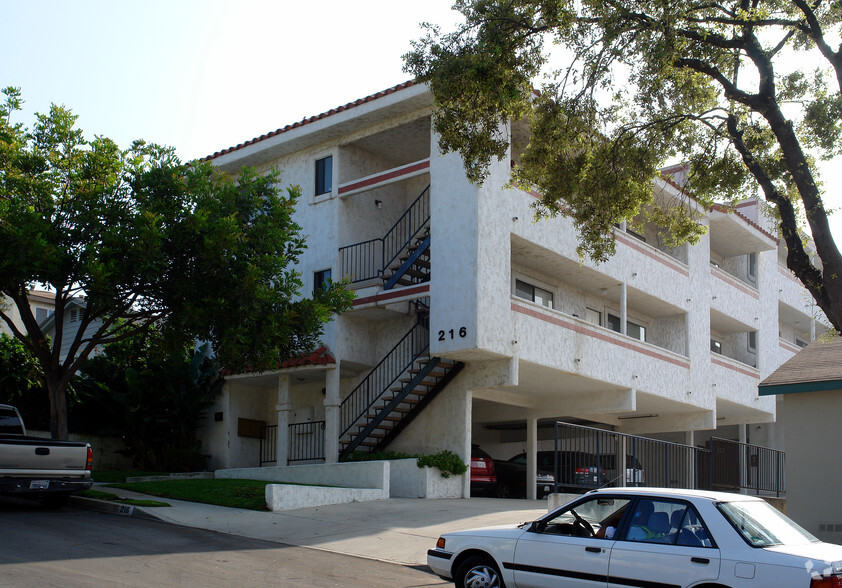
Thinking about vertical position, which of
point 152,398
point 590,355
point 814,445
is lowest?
point 814,445

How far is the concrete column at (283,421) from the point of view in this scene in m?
23.6

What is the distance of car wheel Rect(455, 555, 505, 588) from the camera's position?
9.28m

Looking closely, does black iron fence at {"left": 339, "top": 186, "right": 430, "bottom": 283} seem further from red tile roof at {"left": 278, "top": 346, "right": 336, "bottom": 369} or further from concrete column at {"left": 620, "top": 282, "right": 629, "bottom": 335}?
concrete column at {"left": 620, "top": 282, "right": 629, "bottom": 335}

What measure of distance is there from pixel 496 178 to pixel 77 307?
2184cm

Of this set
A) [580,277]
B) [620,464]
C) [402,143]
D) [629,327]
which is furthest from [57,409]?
[629,327]

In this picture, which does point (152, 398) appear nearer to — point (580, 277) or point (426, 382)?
point (426, 382)

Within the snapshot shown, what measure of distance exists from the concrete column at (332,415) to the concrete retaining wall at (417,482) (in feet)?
6.82

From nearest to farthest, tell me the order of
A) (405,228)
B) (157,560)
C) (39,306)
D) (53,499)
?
1. (157,560)
2. (53,499)
3. (405,228)
4. (39,306)

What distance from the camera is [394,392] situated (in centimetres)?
2212

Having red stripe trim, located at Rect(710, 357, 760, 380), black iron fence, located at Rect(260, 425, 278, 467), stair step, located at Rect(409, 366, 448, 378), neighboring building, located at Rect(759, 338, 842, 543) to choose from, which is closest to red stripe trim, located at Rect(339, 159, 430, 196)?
stair step, located at Rect(409, 366, 448, 378)

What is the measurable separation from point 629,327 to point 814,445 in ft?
43.5

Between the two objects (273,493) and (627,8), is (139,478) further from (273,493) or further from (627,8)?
(627,8)

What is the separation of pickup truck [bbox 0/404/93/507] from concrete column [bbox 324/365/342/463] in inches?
289

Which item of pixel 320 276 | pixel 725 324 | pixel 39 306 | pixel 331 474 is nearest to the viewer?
pixel 331 474
